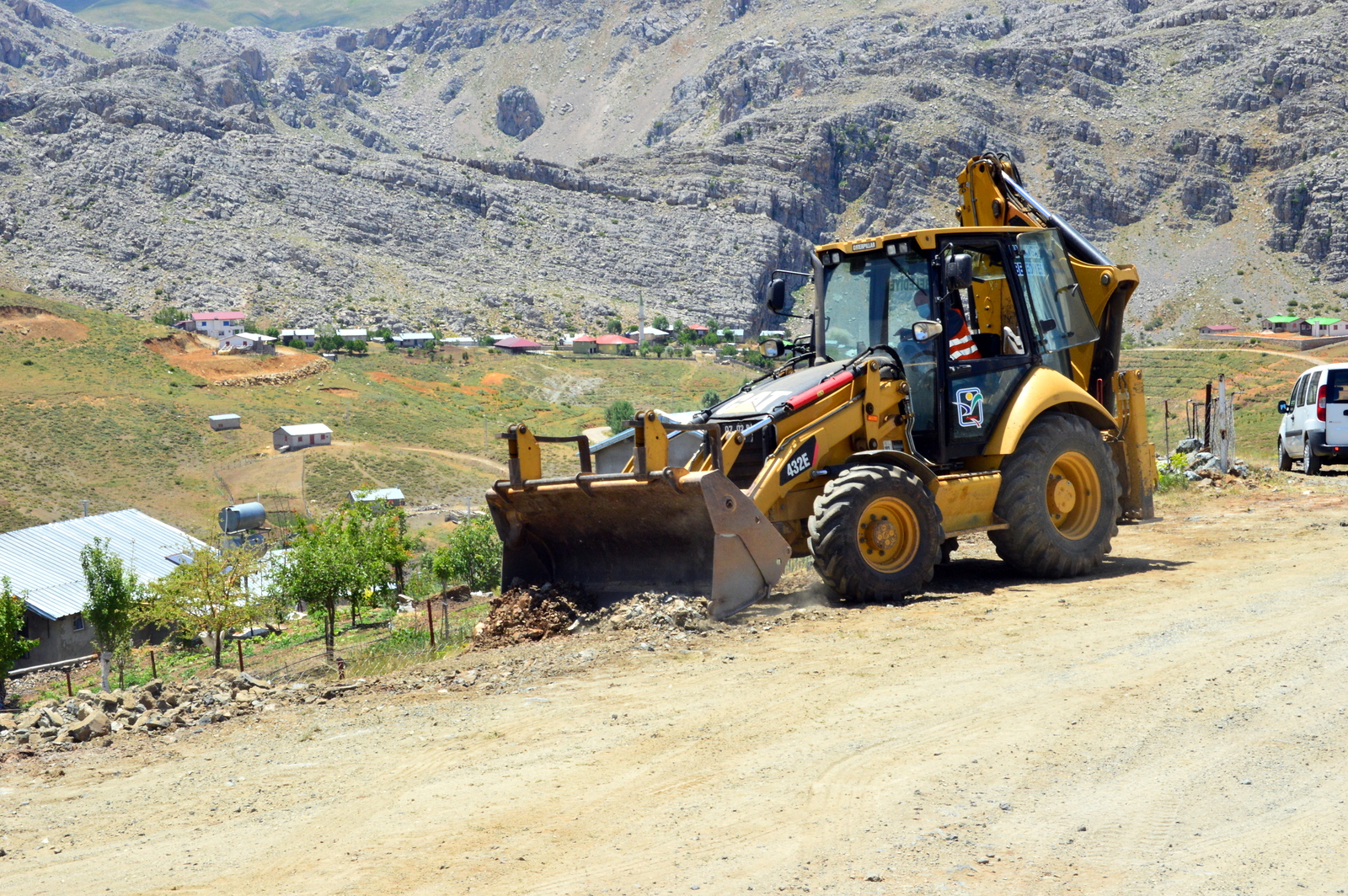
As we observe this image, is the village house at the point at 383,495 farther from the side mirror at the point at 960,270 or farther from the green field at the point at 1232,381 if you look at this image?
the side mirror at the point at 960,270

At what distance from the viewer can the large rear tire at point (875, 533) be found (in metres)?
9.39

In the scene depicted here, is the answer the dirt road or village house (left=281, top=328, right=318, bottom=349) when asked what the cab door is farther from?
village house (left=281, top=328, right=318, bottom=349)

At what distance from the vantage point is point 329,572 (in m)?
29.4

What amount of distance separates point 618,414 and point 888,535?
222 feet

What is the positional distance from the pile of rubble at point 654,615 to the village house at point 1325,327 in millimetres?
104635

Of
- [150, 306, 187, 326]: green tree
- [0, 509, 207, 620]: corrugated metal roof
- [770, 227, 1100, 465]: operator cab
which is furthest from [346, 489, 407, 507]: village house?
[150, 306, 187, 326]: green tree

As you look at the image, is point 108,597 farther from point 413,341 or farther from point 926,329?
point 413,341

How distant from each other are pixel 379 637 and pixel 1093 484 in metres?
23.0

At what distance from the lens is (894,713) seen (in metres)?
6.64

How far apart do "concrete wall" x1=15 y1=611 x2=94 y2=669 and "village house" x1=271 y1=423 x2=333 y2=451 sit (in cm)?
2777

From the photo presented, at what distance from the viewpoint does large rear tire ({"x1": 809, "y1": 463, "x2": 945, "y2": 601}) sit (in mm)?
9391

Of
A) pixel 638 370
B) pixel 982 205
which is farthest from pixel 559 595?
pixel 638 370

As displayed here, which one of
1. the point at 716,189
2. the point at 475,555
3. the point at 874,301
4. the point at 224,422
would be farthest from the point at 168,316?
the point at 874,301

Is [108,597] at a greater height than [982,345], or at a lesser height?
lesser
